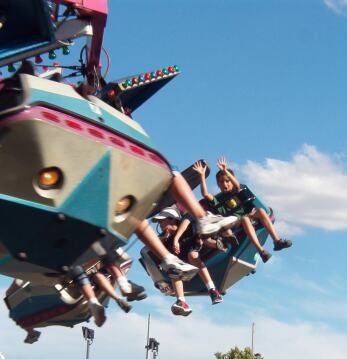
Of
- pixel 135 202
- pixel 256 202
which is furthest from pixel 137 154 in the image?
pixel 256 202

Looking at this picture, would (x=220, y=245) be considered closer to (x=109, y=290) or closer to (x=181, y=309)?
(x=181, y=309)

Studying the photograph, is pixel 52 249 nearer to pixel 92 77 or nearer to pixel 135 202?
pixel 135 202

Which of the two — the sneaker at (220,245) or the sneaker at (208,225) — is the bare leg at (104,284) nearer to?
the sneaker at (208,225)

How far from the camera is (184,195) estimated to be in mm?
8664

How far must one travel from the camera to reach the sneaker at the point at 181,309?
11133 mm

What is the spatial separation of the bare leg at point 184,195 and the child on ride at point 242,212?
8.53 ft

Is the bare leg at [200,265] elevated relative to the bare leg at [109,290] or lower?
elevated

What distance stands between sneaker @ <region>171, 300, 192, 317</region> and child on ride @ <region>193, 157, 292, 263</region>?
4.04 ft

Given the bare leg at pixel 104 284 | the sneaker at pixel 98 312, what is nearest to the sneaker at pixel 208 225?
the sneaker at pixel 98 312

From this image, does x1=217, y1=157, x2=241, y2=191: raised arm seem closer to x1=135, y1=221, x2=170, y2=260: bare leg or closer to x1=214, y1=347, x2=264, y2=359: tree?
x1=135, y1=221, x2=170, y2=260: bare leg

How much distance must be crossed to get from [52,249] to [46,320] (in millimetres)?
4666

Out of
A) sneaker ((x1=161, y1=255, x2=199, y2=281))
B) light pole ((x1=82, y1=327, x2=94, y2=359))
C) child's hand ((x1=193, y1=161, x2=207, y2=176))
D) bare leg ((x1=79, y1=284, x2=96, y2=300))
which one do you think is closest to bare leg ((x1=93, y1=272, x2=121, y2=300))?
bare leg ((x1=79, y1=284, x2=96, y2=300))

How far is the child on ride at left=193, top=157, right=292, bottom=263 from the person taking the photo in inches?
461

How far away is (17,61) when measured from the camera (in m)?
8.78
